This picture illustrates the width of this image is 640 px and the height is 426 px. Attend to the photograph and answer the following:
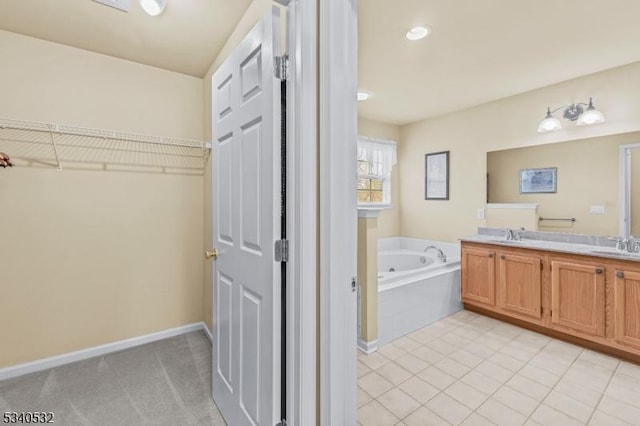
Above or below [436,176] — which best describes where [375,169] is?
above

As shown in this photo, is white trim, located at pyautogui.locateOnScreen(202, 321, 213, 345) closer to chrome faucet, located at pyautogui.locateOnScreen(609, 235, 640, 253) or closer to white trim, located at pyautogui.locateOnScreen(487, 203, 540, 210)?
white trim, located at pyautogui.locateOnScreen(487, 203, 540, 210)

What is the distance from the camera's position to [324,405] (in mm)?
1117

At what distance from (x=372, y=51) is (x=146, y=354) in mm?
Answer: 3004

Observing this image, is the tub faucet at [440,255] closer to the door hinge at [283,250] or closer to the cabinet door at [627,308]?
the cabinet door at [627,308]

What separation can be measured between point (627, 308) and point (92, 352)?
13.4 feet

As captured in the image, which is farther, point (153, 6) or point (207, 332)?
point (207, 332)

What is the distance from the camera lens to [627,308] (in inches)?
84.0

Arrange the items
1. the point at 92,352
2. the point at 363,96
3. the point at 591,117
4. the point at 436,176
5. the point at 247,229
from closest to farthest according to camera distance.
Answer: the point at 247,229 → the point at 92,352 → the point at 591,117 → the point at 363,96 → the point at 436,176

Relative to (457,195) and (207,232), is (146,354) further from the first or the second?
(457,195)

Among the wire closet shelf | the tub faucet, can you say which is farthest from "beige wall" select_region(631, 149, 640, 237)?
the wire closet shelf

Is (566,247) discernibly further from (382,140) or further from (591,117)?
(382,140)

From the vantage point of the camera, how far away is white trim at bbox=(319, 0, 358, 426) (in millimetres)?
1098

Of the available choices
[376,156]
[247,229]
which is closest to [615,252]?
[376,156]

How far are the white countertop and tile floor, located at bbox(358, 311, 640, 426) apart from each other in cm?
80
